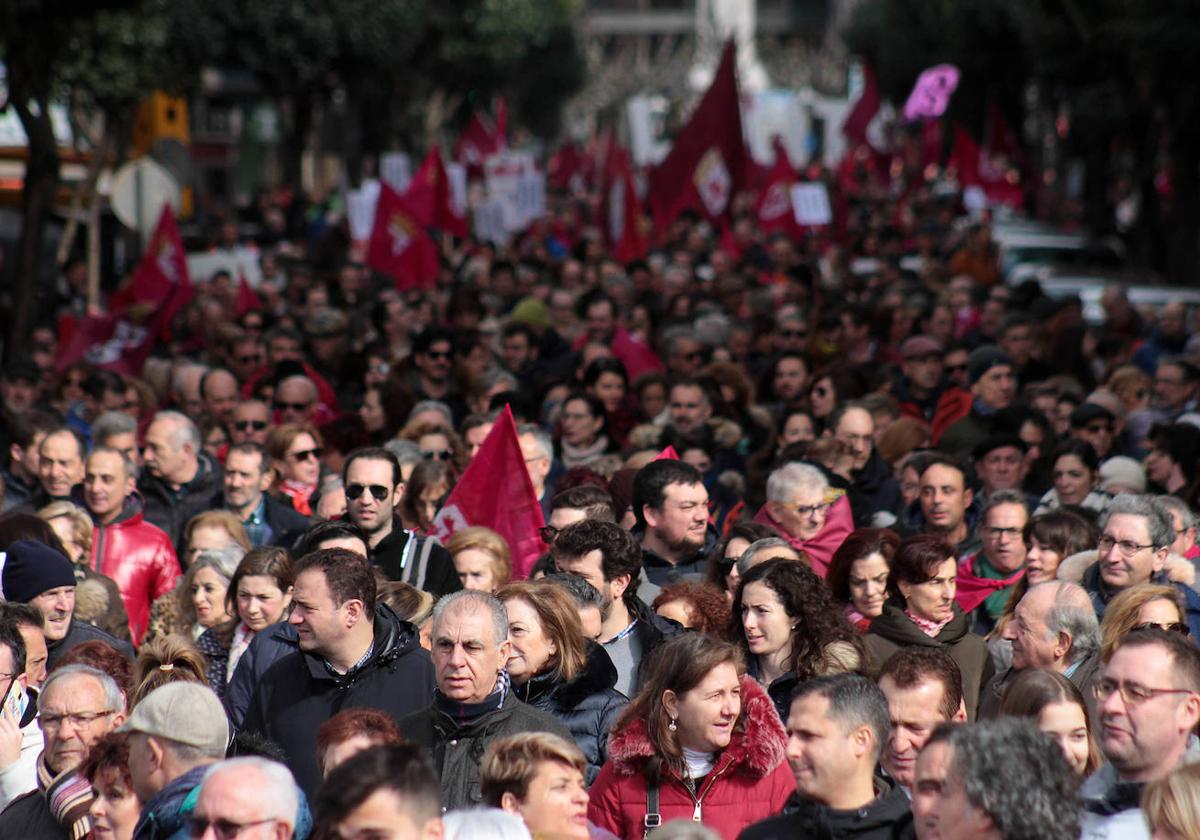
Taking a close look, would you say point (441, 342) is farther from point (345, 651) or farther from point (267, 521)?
Result: point (345, 651)

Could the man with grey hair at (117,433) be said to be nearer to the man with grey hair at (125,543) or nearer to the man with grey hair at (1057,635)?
the man with grey hair at (125,543)

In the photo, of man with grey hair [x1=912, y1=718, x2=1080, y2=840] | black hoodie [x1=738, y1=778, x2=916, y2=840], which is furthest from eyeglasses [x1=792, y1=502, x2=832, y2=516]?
man with grey hair [x1=912, y1=718, x2=1080, y2=840]

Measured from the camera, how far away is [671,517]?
27.0ft

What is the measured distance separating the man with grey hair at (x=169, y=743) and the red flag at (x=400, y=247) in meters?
15.0

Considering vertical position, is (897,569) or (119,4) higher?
(119,4)

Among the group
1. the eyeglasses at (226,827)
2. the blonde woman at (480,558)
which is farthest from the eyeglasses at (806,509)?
the eyeglasses at (226,827)

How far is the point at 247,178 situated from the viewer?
191ft

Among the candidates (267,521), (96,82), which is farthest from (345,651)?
(96,82)

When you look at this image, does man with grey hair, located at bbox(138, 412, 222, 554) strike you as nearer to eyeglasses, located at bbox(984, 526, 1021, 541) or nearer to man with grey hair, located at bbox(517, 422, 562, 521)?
man with grey hair, located at bbox(517, 422, 562, 521)

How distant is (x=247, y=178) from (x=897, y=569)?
173 feet

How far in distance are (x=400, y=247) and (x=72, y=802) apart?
15287 mm

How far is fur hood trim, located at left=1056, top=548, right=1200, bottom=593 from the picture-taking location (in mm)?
7867

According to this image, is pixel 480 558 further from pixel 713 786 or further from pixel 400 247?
pixel 400 247

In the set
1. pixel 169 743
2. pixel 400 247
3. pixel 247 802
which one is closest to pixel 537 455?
pixel 169 743
